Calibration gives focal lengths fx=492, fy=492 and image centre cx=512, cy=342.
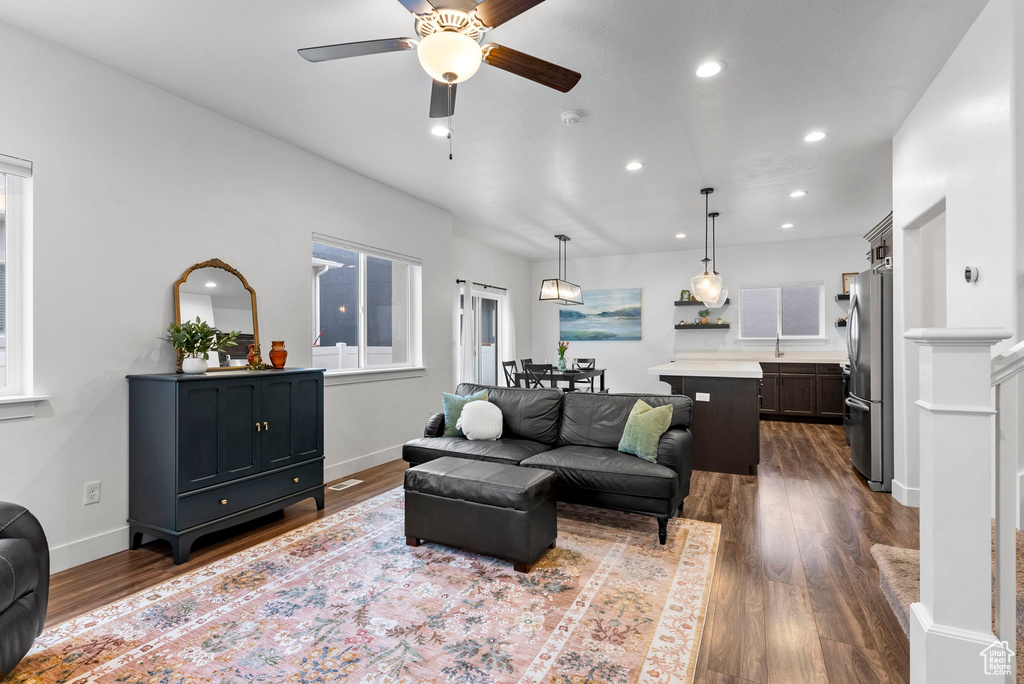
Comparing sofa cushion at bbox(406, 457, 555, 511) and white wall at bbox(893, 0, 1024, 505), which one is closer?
white wall at bbox(893, 0, 1024, 505)

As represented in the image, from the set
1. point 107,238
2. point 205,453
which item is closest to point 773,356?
point 205,453

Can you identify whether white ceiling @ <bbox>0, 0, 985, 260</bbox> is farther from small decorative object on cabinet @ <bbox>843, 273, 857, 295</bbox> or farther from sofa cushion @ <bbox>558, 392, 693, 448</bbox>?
small decorative object on cabinet @ <bbox>843, 273, 857, 295</bbox>

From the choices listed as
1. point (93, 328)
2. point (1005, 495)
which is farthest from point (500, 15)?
point (93, 328)

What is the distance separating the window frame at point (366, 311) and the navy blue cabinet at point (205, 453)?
1.03 m

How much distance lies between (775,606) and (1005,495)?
4.56ft

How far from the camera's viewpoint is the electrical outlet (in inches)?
Result: 109

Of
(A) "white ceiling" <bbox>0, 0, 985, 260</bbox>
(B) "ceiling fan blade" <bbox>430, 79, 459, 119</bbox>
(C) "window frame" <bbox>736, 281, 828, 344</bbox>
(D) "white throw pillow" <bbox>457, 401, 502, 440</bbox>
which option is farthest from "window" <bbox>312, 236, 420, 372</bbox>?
(C) "window frame" <bbox>736, 281, 828, 344</bbox>

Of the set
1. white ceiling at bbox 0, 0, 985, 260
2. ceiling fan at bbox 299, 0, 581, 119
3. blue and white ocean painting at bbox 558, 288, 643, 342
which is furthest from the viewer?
blue and white ocean painting at bbox 558, 288, 643, 342

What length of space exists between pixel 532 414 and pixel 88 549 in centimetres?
286

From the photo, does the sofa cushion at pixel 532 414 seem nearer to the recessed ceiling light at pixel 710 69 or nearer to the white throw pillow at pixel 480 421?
the white throw pillow at pixel 480 421

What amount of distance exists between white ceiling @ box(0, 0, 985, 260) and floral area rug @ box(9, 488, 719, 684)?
2.78m

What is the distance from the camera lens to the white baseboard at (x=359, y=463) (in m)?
4.28

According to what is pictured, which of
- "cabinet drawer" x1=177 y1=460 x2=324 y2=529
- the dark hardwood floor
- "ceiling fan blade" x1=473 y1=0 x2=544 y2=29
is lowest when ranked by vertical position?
the dark hardwood floor

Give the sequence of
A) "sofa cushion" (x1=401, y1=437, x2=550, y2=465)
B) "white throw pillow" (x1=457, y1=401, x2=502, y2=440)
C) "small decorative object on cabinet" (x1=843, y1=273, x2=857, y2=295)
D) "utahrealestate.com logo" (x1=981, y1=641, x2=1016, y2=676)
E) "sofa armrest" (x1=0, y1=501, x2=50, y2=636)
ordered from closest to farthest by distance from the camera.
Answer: "utahrealestate.com logo" (x1=981, y1=641, x2=1016, y2=676) < "sofa armrest" (x1=0, y1=501, x2=50, y2=636) < "sofa cushion" (x1=401, y1=437, x2=550, y2=465) < "white throw pillow" (x1=457, y1=401, x2=502, y2=440) < "small decorative object on cabinet" (x1=843, y1=273, x2=857, y2=295)
